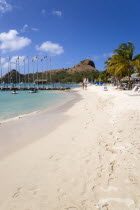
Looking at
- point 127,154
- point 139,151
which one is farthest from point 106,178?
point 139,151

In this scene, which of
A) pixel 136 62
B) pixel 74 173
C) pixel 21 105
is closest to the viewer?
pixel 74 173

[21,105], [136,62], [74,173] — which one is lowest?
[74,173]

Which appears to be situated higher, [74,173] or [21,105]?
[21,105]

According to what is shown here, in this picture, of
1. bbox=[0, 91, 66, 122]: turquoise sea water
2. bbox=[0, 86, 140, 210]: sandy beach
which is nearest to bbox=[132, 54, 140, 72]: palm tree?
bbox=[0, 91, 66, 122]: turquoise sea water

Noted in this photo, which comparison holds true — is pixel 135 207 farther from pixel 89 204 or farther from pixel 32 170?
pixel 32 170

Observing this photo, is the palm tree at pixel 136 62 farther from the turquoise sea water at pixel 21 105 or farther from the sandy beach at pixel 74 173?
the sandy beach at pixel 74 173

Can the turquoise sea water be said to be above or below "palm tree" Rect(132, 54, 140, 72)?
below

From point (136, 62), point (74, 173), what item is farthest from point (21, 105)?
point (136, 62)

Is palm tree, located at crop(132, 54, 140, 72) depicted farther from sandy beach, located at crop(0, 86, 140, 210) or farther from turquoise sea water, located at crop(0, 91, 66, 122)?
sandy beach, located at crop(0, 86, 140, 210)

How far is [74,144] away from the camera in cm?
507

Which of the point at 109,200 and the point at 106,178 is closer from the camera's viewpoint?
the point at 109,200

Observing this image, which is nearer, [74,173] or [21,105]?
[74,173]

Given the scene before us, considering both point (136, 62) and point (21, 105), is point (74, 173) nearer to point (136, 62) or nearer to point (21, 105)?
point (21, 105)

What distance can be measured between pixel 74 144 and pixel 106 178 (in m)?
2.13
